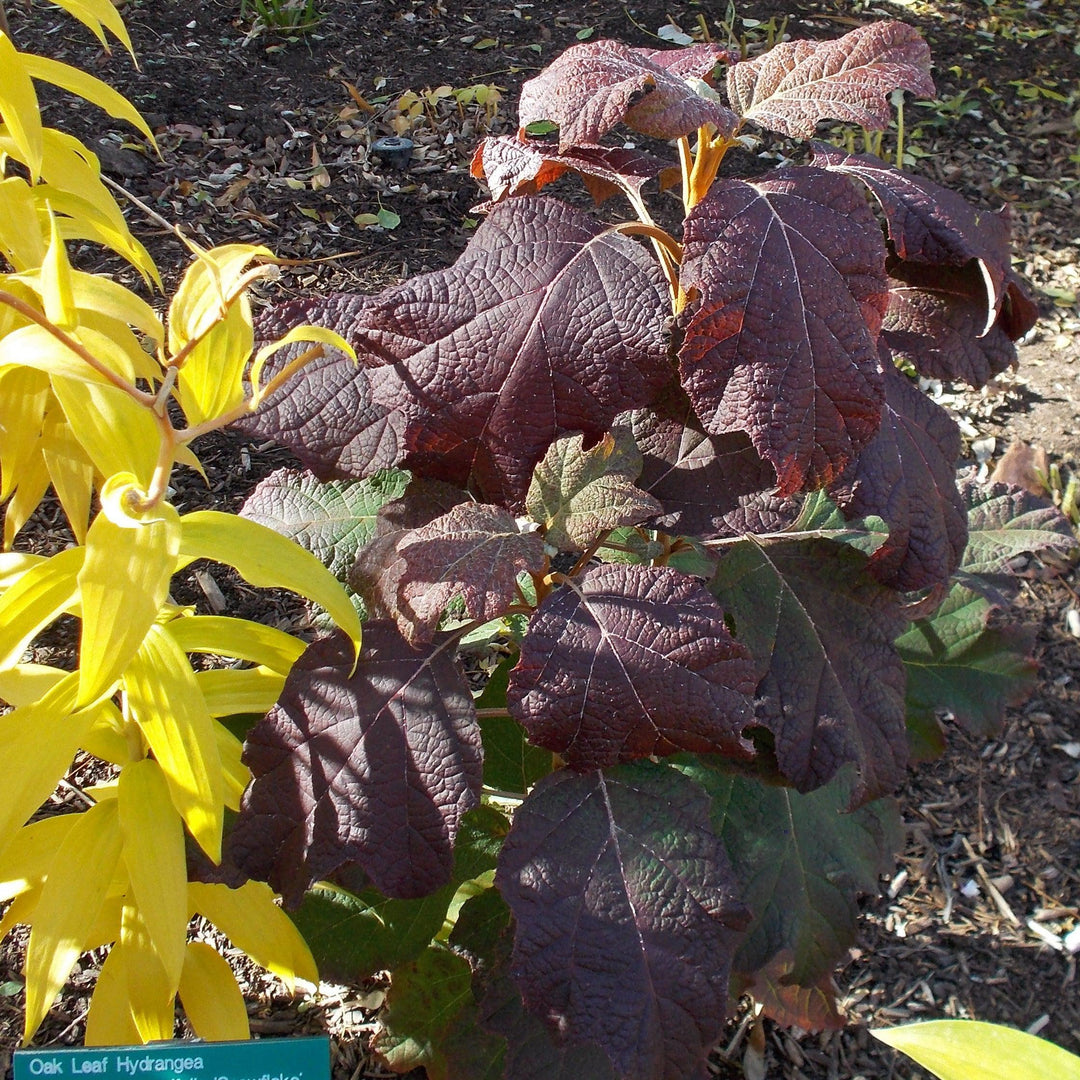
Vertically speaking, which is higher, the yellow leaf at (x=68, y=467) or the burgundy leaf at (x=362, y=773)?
the yellow leaf at (x=68, y=467)

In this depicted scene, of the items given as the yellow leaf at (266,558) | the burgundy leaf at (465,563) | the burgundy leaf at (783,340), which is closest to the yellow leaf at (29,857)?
the yellow leaf at (266,558)

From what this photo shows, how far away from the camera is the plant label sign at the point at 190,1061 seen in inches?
36.4

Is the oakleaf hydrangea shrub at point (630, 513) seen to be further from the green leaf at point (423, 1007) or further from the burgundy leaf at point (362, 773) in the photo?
the green leaf at point (423, 1007)

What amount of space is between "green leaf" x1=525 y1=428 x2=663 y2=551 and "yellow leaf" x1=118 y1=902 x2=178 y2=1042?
61 cm

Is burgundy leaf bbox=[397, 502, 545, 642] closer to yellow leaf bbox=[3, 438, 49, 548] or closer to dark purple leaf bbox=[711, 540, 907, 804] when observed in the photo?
dark purple leaf bbox=[711, 540, 907, 804]

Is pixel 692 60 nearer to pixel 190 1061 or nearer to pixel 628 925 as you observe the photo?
pixel 628 925

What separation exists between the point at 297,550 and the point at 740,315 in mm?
446

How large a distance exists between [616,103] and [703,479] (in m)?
0.39

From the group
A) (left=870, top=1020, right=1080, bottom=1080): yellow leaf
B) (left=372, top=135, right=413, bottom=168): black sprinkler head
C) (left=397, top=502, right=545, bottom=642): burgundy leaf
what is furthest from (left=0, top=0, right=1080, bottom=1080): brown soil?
(left=870, top=1020, right=1080, bottom=1080): yellow leaf

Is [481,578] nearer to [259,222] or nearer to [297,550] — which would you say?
[297,550]

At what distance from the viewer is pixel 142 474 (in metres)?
1.01

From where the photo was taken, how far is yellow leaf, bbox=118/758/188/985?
1.09 metres

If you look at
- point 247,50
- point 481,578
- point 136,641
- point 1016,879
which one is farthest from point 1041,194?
point 136,641

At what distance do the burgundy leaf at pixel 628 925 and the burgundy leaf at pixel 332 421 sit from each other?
1.27 ft
